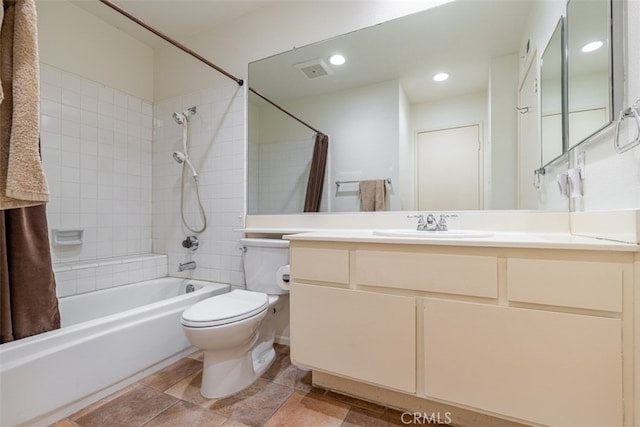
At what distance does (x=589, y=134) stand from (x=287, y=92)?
1640 mm

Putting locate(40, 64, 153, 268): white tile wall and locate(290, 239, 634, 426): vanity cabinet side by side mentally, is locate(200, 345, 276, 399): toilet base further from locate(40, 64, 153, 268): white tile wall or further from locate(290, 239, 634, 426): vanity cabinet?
locate(40, 64, 153, 268): white tile wall

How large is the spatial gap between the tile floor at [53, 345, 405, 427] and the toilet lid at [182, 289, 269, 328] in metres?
0.39

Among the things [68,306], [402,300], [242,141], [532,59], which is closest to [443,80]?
[532,59]

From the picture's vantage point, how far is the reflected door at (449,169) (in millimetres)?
1463

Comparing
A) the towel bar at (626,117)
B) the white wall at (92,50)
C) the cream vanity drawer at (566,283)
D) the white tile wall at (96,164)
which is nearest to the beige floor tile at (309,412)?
the cream vanity drawer at (566,283)

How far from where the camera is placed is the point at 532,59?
4.43 feet

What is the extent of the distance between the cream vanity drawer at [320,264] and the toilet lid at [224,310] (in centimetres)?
28

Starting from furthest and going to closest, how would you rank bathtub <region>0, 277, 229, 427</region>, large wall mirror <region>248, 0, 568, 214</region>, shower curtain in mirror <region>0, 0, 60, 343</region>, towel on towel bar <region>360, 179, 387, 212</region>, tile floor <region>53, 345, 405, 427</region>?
towel on towel bar <region>360, 179, 387, 212</region>, large wall mirror <region>248, 0, 568, 214</region>, tile floor <region>53, 345, 405, 427</region>, bathtub <region>0, 277, 229, 427</region>, shower curtain in mirror <region>0, 0, 60, 343</region>

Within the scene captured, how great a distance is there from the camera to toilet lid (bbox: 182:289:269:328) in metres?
1.24

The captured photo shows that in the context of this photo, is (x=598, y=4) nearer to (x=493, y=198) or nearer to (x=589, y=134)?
(x=589, y=134)

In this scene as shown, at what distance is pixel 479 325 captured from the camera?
0.98 meters

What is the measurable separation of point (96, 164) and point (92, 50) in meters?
0.86

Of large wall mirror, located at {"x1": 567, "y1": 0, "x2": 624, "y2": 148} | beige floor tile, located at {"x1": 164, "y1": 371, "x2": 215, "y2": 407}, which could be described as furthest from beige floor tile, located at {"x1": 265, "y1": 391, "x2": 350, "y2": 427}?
large wall mirror, located at {"x1": 567, "y1": 0, "x2": 624, "y2": 148}

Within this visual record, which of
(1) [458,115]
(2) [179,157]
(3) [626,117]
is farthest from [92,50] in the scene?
(3) [626,117]
